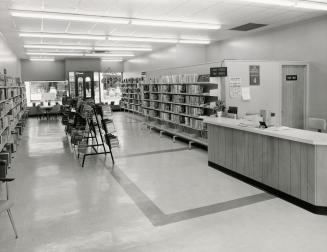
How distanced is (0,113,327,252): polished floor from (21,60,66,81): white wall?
1305 cm

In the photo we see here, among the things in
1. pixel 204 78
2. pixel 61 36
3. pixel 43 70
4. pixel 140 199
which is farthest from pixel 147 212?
pixel 43 70

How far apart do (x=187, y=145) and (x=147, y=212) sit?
4853mm

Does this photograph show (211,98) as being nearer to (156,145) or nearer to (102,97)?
(156,145)

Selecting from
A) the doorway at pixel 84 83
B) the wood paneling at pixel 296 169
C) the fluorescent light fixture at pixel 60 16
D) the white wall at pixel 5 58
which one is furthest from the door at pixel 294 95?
the doorway at pixel 84 83

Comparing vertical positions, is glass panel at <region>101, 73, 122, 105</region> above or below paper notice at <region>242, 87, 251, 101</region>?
above

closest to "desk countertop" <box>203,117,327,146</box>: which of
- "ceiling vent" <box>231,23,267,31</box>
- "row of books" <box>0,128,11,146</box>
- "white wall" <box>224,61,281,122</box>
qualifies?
"white wall" <box>224,61,281,122</box>

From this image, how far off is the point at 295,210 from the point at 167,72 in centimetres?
793

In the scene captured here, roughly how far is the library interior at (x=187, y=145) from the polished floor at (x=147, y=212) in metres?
0.02

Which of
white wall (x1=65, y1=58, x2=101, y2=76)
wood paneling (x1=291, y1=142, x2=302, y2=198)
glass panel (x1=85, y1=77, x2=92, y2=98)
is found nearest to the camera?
wood paneling (x1=291, y1=142, x2=302, y2=198)

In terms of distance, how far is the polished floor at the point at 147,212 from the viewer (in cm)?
360

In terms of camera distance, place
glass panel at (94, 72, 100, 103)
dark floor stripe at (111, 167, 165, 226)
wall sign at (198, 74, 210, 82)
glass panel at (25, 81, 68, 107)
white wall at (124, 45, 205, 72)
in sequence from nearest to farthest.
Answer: dark floor stripe at (111, 167, 165, 226), wall sign at (198, 74, 210, 82), white wall at (124, 45, 205, 72), glass panel at (25, 81, 68, 107), glass panel at (94, 72, 100, 103)

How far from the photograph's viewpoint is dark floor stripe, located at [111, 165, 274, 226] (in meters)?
4.25

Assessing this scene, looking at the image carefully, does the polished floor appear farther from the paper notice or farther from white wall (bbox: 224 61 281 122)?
the paper notice

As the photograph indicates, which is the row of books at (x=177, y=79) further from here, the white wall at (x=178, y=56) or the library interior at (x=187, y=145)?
the white wall at (x=178, y=56)
